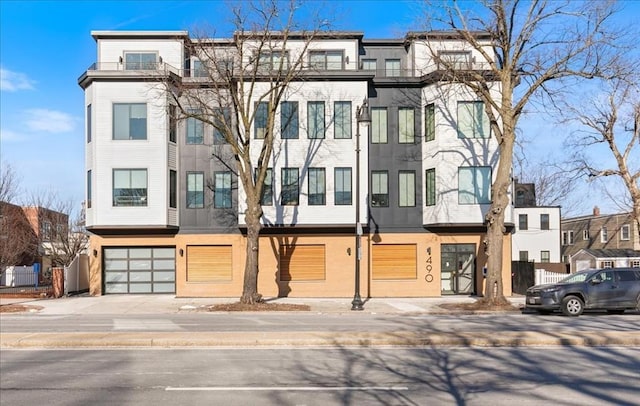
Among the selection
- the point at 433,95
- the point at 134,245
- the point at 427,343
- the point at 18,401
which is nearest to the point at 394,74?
the point at 433,95

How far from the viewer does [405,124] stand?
30.3m

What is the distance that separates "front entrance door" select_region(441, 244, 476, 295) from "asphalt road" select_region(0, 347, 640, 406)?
17.8 m

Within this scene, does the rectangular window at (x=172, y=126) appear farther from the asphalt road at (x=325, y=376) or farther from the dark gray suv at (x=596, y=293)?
the dark gray suv at (x=596, y=293)

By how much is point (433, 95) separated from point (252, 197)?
1171 cm

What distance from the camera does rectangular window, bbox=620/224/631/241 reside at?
2114 inches

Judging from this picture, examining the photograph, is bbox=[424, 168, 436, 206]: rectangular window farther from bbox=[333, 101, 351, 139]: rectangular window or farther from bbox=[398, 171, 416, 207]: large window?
bbox=[333, 101, 351, 139]: rectangular window

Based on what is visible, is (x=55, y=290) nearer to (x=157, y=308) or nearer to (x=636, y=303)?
(x=157, y=308)

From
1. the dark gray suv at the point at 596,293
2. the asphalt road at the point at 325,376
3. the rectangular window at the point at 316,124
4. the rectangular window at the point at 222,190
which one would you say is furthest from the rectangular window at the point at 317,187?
the asphalt road at the point at 325,376

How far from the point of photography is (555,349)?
12047mm

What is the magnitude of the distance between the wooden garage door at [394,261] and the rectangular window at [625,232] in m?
34.0

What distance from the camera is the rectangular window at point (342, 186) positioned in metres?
29.0

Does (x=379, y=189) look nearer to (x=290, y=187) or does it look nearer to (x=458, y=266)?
(x=290, y=187)

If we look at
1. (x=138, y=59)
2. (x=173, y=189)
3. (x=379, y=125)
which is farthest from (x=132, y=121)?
(x=379, y=125)

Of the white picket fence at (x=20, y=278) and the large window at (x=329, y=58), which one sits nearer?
the large window at (x=329, y=58)
